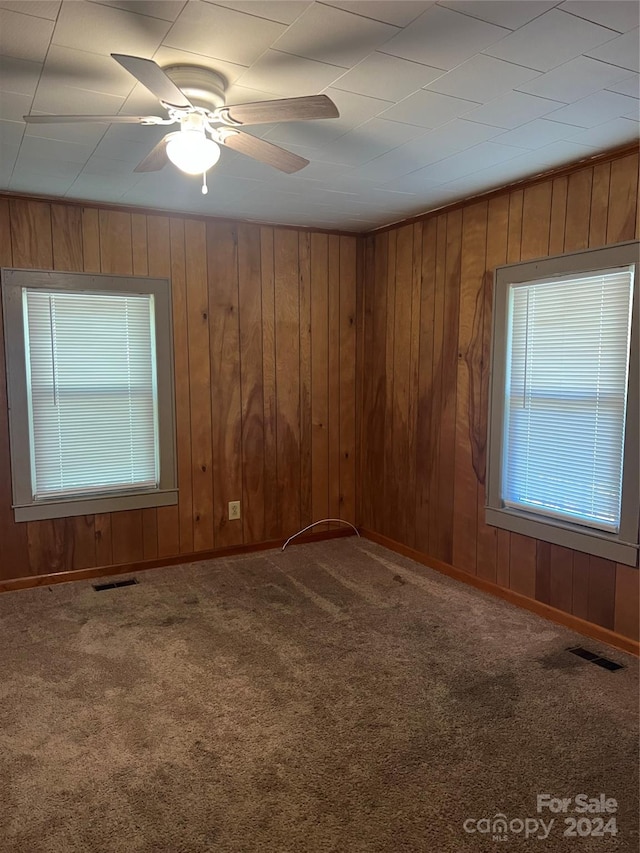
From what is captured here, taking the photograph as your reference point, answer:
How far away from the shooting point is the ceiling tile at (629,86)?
1984 mm

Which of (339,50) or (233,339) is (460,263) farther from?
(339,50)

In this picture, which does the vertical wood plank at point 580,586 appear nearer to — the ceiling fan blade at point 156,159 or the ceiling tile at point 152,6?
the ceiling fan blade at point 156,159

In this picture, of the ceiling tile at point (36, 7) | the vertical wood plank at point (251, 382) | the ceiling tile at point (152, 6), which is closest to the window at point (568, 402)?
the vertical wood plank at point (251, 382)

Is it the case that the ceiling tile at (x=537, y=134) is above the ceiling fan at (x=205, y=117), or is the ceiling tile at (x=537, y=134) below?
above

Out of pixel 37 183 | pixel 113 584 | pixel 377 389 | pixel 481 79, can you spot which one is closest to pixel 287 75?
pixel 481 79

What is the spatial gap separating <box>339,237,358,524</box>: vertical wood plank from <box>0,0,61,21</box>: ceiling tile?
2956 millimetres

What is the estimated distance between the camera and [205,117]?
198cm

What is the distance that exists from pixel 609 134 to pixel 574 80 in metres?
0.61

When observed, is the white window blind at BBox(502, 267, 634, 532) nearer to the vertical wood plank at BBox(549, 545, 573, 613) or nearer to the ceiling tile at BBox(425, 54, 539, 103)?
the vertical wood plank at BBox(549, 545, 573, 613)

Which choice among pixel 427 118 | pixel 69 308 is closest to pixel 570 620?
pixel 427 118

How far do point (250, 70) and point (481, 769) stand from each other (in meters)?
2.40

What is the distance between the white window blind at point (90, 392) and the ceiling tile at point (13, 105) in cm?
134

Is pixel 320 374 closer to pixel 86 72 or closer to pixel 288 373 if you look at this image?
pixel 288 373

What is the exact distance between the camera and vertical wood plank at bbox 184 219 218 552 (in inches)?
153
